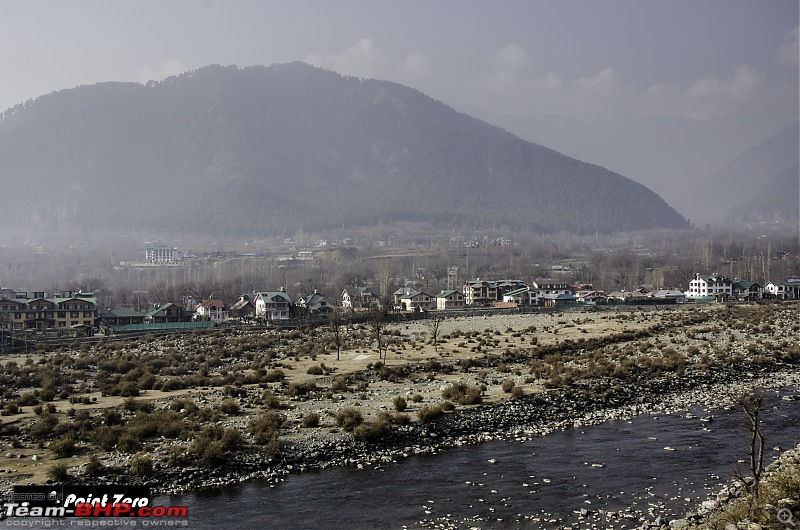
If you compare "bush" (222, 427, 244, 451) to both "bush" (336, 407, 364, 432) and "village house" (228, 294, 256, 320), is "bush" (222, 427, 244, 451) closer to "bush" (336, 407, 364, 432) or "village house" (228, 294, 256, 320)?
"bush" (336, 407, 364, 432)

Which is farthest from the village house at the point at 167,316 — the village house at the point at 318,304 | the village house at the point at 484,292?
the village house at the point at 484,292

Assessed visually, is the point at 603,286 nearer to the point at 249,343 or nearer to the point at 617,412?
the point at 249,343

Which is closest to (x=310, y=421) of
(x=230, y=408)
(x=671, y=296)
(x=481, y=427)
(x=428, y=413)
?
(x=230, y=408)

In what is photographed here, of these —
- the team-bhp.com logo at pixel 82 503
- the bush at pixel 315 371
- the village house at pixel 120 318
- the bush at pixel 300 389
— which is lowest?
the team-bhp.com logo at pixel 82 503

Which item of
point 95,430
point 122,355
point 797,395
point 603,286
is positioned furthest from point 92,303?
point 603,286

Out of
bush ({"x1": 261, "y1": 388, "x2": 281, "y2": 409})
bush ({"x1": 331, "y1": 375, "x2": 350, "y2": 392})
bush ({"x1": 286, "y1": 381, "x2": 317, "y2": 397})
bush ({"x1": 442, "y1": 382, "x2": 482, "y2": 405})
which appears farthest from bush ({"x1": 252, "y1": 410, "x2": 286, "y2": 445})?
bush ({"x1": 442, "y1": 382, "x2": 482, "y2": 405})

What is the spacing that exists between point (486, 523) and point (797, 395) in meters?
21.0

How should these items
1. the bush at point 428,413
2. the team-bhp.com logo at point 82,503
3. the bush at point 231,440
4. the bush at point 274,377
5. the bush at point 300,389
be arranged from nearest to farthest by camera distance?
1. the team-bhp.com logo at point 82,503
2. the bush at point 231,440
3. the bush at point 428,413
4. the bush at point 300,389
5. the bush at point 274,377

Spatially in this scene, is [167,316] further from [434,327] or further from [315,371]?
[315,371]

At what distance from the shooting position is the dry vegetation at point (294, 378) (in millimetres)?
22859

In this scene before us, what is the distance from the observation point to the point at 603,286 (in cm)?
12175

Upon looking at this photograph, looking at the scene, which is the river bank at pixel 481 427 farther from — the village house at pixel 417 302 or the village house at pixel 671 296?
the village house at pixel 417 302

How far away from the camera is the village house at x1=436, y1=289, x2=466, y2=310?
299 feet

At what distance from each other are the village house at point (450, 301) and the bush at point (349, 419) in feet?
215
